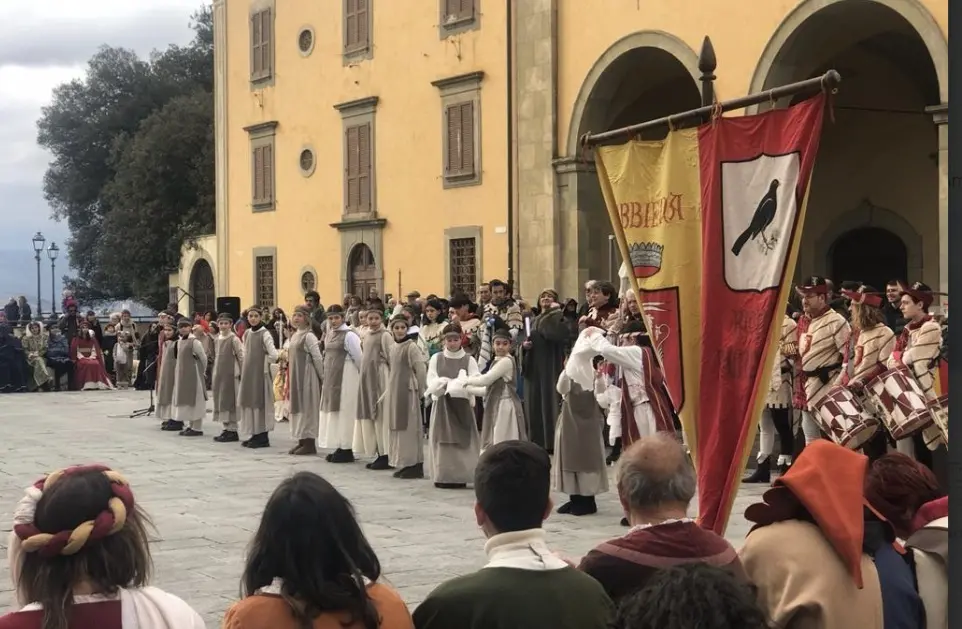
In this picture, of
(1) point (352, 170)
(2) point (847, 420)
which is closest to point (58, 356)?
(1) point (352, 170)

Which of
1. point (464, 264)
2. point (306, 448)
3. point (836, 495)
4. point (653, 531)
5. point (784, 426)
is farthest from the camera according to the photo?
point (464, 264)

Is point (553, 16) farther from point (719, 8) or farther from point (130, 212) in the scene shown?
point (130, 212)

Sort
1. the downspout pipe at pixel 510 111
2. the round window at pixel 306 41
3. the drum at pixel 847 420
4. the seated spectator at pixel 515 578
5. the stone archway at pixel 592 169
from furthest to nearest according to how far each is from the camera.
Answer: the round window at pixel 306 41 < the downspout pipe at pixel 510 111 < the stone archway at pixel 592 169 < the drum at pixel 847 420 < the seated spectator at pixel 515 578

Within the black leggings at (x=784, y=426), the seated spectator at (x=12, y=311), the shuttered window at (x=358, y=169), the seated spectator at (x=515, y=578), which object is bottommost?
the black leggings at (x=784, y=426)

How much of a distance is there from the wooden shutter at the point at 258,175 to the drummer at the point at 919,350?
21871 millimetres

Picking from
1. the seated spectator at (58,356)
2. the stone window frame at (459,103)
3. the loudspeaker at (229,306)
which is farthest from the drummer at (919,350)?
the seated spectator at (58,356)

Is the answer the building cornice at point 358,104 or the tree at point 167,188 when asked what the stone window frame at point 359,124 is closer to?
the building cornice at point 358,104

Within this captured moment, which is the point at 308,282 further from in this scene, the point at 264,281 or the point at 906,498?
the point at 906,498

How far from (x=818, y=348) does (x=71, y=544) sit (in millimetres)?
9234

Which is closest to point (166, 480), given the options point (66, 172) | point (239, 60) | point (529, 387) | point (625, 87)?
point (529, 387)

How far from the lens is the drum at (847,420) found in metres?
9.91

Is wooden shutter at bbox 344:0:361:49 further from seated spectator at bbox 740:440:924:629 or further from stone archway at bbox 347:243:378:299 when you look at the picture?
seated spectator at bbox 740:440:924:629

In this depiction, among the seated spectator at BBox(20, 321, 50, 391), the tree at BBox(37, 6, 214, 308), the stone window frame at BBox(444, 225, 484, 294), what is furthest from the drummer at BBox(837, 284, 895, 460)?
the tree at BBox(37, 6, 214, 308)

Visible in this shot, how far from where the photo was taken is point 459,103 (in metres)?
23.9
